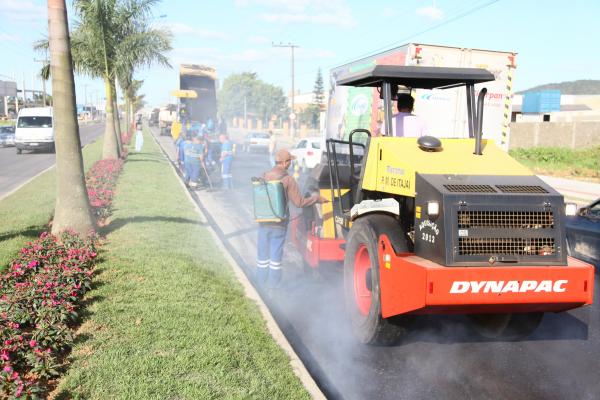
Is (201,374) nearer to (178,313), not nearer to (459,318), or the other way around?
(178,313)

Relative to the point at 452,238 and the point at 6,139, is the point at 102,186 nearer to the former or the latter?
the point at 452,238

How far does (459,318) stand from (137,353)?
11.4 feet

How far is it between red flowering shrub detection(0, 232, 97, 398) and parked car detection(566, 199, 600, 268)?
6370mm

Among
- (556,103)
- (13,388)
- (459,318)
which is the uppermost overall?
(556,103)

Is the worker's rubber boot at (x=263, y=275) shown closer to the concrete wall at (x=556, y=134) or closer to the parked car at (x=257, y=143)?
the concrete wall at (x=556, y=134)

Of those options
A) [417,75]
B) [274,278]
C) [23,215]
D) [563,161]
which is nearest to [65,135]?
[23,215]

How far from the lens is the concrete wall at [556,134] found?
2820 centimetres

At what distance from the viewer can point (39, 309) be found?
4.86 metres

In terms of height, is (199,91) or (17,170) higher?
(199,91)

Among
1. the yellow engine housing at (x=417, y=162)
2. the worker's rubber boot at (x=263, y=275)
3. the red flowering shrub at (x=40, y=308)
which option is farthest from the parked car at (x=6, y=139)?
the yellow engine housing at (x=417, y=162)

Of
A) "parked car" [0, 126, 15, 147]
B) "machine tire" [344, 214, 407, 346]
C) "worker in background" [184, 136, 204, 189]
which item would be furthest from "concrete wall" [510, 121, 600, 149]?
"parked car" [0, 126, 15, 147]

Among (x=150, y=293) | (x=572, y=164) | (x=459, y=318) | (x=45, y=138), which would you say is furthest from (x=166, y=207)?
(x=45, y=138)

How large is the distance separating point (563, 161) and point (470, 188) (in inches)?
997

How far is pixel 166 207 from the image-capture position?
38.5 ft
